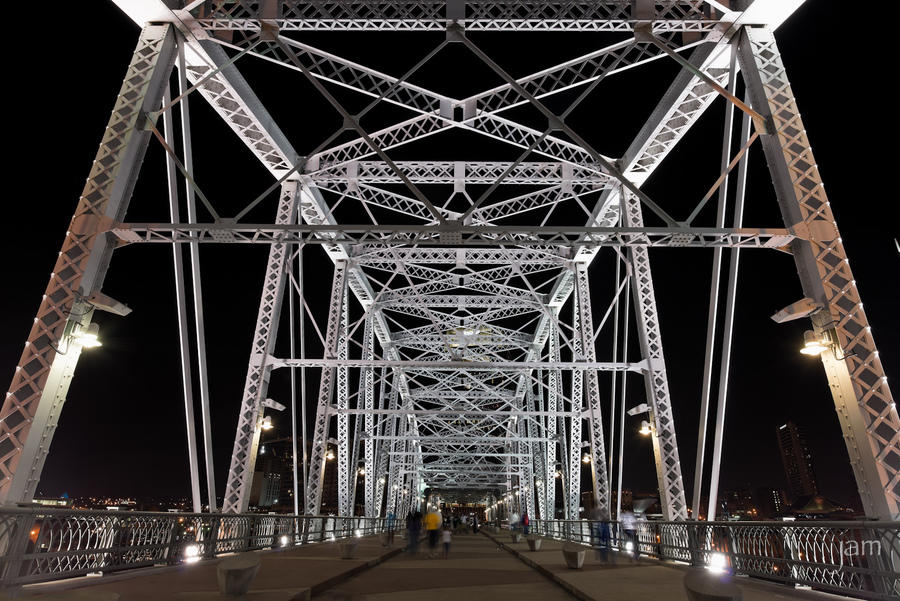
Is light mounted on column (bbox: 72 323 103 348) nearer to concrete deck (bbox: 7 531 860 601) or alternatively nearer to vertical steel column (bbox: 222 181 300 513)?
concrete deck (bbox: 7 531 860 601)

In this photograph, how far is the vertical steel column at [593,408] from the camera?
21391 mm

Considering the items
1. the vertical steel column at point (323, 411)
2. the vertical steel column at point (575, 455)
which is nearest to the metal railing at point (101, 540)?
the vertical steel column at point (323, 411)

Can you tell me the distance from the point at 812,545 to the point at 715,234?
5839 millimetres

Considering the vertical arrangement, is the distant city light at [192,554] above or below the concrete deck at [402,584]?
above

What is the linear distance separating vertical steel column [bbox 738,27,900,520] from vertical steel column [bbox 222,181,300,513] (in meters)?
12.8

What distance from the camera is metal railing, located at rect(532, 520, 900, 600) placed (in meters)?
6.80

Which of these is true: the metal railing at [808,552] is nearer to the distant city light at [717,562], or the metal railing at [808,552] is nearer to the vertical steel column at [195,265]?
the distant city light at [717,562]

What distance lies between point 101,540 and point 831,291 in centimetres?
1224

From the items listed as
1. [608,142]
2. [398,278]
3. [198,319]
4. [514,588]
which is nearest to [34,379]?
[198,319]

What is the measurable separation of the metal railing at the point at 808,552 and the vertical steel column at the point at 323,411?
13362 mm

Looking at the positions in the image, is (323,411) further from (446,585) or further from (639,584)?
(639,584)

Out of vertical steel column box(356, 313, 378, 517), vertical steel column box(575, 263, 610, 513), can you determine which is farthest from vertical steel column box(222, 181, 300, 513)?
vertical steel column box(356, 313, 378, 517)

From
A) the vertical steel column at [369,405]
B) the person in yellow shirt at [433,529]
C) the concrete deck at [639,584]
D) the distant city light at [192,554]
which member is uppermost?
the vertical steel column at [369,405]

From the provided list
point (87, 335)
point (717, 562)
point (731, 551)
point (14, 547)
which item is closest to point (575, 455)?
point (717, 562)
